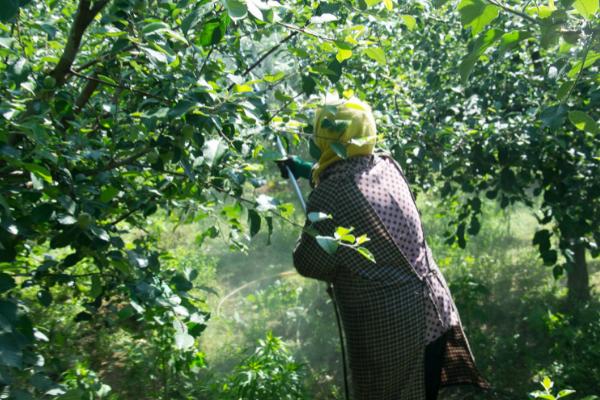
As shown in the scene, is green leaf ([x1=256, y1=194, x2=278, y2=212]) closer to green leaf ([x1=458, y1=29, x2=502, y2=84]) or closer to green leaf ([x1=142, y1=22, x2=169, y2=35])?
green leaf ([x1=142, y1=22, x2=169, y2=35])

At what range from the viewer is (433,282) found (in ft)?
9.63

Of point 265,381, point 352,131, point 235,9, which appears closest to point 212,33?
point 235,9

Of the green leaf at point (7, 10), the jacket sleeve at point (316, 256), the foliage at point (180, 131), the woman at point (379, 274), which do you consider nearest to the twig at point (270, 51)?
the foliage at point (180, 131)

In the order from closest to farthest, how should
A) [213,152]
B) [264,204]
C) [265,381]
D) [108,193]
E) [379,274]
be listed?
[213,152]
[264,204]
[108,193]
[379,274]
[265,381]

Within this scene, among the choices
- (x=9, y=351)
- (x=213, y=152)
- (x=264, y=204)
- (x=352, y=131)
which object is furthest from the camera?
(x=352, y=131)

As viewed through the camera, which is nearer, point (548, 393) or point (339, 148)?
point (339, 148)

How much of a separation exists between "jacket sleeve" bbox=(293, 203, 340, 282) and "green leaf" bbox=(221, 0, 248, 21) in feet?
5.37

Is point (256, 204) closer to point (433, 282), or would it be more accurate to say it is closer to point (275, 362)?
point (433, 282)

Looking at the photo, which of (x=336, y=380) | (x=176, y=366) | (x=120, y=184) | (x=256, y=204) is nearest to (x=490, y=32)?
(x=256, y=204)

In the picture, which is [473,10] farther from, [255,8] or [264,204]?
[264,204]

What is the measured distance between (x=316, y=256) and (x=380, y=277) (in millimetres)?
292

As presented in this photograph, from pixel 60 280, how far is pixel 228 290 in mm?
4126

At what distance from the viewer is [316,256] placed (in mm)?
2785

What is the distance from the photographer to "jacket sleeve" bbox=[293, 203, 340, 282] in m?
2.77
